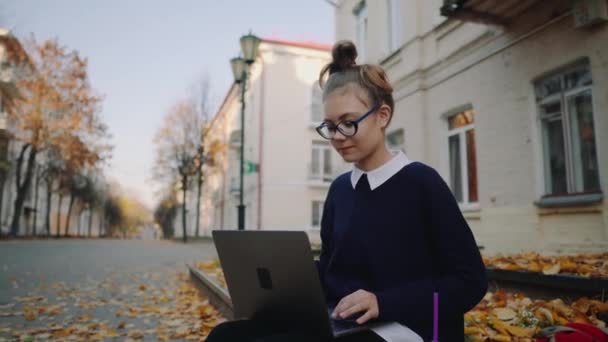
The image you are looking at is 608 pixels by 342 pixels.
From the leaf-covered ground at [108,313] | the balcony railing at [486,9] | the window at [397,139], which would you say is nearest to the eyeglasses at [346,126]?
the leaf-covered ground at [108,313]

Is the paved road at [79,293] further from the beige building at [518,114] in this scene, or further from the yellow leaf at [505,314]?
the beige building at [518,114]

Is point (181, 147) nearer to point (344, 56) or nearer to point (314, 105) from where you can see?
point (314, 105)

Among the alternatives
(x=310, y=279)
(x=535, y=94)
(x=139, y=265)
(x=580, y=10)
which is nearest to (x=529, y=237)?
(x=535, y=94)

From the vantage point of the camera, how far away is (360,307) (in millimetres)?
1382

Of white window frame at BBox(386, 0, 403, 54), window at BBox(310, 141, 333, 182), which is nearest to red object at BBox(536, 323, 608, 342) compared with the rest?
white window frame at BBox(386, 0, 403, 54)

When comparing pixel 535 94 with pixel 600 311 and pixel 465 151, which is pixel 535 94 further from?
pixel 600 311

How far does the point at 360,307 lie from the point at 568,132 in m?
6.70

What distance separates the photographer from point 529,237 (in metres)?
7.27

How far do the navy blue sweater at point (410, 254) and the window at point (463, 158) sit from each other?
26.2 ft

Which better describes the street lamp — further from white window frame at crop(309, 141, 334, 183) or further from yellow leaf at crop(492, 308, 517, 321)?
white window frame at crop(309, 141, 334, 183)

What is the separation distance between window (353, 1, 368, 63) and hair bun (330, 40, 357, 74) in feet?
39.8

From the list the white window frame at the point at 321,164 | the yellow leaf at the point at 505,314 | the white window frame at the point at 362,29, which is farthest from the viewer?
the white window frame at the point at 321,164

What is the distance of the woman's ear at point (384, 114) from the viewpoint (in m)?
1.70

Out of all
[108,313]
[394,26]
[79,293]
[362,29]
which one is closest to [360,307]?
[108,313]
